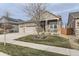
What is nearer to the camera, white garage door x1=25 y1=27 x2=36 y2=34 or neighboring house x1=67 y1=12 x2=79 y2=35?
neighboring house x1=67 y1=12 x2=79 y2=35

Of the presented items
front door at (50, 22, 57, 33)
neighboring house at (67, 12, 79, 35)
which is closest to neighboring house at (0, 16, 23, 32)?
front door at (50, 22, 57, 33)

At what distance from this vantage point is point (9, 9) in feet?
12.9

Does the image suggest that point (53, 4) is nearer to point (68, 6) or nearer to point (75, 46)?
point (68, 6)

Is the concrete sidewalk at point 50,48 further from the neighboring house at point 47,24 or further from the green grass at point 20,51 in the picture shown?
the neighboring house at point 47,24

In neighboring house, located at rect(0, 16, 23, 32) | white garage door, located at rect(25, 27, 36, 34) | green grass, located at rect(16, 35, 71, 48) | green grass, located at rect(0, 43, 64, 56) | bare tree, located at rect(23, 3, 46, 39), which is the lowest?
green grass, located at rect(0, 43, 64, 56)

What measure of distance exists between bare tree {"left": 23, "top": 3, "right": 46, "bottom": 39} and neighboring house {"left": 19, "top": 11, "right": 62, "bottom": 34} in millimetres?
56

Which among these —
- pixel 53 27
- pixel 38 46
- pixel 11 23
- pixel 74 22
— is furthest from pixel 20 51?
pixel 74 22

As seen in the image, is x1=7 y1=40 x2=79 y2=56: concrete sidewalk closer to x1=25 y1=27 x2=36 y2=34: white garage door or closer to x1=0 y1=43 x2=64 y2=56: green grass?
A: x1=0 y1=43 x2=64 y2=56: green grass

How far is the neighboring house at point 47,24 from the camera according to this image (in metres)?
3.88

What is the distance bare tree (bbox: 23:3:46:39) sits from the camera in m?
3.86

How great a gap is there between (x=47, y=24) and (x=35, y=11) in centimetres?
35

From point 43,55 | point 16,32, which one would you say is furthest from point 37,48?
point 16,32

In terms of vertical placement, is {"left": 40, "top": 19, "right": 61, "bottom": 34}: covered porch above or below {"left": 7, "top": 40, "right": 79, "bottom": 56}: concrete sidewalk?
above

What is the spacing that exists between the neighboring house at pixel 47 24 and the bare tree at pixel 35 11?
6cm
